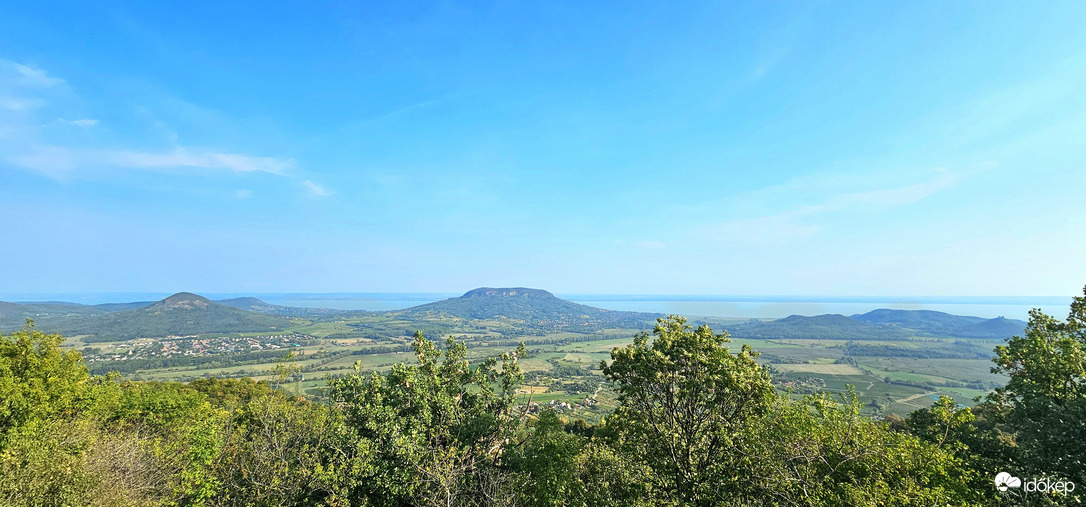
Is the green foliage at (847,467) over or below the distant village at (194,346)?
over

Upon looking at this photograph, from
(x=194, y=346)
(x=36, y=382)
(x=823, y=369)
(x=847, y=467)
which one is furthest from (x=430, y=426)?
(x=194, y=346)

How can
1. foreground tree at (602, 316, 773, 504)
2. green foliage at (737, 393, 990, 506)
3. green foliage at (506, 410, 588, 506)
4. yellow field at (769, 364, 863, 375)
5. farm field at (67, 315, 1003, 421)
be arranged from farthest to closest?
yellow field at (769, 364, 863, 375) → farm field at (67, 315, 1003, 421) → green foliage at (506, 410, 588, 506) → foreground tree at (602, 316, 773, 504) → green foliage at (737, 393, 990, 506)

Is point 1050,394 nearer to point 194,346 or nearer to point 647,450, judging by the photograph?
point 647,450

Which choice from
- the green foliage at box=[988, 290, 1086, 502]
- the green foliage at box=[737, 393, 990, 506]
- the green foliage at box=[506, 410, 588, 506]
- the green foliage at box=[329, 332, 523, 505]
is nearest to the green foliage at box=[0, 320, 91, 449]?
the green foliage at box=[329, 332, 523, 505]

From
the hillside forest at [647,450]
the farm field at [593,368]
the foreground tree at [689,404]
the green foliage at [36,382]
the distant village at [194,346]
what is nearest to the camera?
the hillside forest at [647,450]

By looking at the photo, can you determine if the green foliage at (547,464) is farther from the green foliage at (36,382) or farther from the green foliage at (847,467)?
the green foliage at (36,382)

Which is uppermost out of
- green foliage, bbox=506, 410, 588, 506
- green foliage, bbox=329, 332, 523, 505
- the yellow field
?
green foliage, bbox=329, 332, 523, 505

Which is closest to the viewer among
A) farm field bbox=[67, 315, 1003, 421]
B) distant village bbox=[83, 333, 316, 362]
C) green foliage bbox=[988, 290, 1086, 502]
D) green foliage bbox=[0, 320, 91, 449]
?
green foliage bbox=[988, 290, 1086, 502]

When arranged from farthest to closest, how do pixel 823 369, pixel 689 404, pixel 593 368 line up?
pixel 823 369
pixel 593 368
pixel 689 404

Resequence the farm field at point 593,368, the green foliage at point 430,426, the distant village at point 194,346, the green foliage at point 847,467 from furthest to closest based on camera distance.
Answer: the distant village at point 194,346
the farm field at point 593,368
the green foliage at point 430,426
the green foliage at point 847,467

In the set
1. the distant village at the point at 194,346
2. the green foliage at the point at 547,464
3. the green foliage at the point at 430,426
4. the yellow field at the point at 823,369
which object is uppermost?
the green foliage at the point at 430,426

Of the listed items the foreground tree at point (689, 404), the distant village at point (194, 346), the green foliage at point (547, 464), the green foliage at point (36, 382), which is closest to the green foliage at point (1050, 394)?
the foreground tree at point (689, 404)

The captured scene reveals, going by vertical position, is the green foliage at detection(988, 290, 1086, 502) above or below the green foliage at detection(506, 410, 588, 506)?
above

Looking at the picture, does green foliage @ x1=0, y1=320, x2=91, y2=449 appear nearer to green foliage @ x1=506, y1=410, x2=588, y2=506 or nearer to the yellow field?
green foliage @ x1=506, y1=410, x2=588, y2=506
